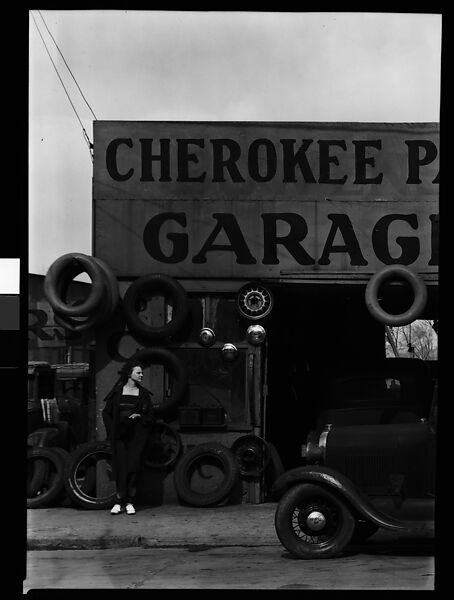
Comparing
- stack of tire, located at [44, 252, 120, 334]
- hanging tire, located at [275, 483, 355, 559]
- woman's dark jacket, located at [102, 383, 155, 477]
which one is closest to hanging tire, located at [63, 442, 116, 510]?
woman's dark jacket, located at [102, 383, 155, 477]

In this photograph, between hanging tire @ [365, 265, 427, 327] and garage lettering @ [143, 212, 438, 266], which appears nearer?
hanging tire @ [365, 265, 427, 327]

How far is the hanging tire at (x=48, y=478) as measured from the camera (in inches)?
500

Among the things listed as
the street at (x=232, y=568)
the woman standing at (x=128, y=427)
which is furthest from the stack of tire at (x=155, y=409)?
the street at (x=232, y=568)

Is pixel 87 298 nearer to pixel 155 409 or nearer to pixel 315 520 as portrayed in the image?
pixel 155 409

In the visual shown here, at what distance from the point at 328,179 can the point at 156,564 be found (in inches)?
190

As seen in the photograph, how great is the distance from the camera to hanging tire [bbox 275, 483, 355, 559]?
998cm

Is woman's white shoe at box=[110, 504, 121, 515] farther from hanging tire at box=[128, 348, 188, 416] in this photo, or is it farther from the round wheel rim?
the round wheel rim

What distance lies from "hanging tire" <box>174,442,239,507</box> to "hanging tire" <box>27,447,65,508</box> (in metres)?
1.31

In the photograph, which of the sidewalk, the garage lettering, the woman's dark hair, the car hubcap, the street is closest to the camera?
the street

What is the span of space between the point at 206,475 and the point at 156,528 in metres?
1.31

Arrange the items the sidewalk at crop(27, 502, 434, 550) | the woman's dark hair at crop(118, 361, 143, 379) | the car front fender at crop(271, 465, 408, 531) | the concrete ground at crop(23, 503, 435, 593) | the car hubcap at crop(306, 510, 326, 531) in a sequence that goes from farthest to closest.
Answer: the woman's dark hair at crop(118, 361, 143, 379) → the sidewalk at crop(27, 502, 434, 550) → the car hubcap at crop(306, 510, 326, 531) → the car front fender at crop(271, 465, 408, 531) → the concrete ground at crop(23, 503, 435, 593)
